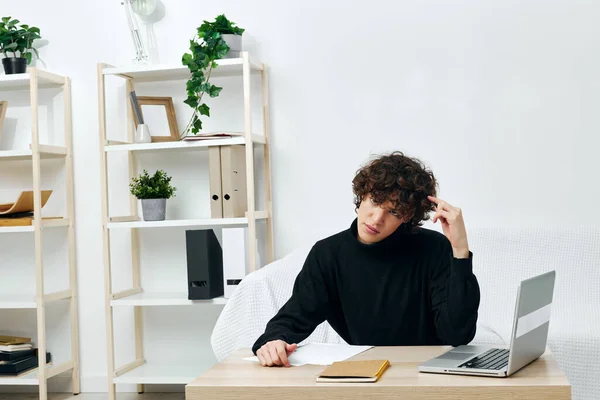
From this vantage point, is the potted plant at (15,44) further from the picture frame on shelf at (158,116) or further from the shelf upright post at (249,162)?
the shelf upright post at (249,162)

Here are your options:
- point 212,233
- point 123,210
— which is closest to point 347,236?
point 212,233

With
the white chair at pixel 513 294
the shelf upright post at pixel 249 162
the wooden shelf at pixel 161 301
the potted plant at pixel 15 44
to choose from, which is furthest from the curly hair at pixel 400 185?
the potted plant at pixel 15 44

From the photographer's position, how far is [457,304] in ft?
5.46

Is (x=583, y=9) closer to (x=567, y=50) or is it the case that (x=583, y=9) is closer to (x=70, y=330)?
(x=567, y=50)

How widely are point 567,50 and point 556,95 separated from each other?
189 millimetres

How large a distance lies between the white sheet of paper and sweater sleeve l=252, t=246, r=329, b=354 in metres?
0.06

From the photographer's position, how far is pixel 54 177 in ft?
12.1

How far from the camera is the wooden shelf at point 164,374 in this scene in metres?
3.30

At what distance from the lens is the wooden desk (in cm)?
122

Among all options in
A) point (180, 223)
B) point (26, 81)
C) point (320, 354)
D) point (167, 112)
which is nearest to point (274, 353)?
point (320, 354)

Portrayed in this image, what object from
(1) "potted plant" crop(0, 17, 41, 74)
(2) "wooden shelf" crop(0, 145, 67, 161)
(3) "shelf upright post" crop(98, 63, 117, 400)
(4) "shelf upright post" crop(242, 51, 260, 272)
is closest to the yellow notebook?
(4) "shelf upright post" crop(242, 51, 260, 272)

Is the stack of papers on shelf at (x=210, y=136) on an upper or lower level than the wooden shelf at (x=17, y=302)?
Answer: upper

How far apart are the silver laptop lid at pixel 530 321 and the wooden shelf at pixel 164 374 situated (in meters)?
2.05

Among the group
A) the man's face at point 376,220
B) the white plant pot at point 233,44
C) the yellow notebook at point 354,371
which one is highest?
the white plant pot at point 233,44
